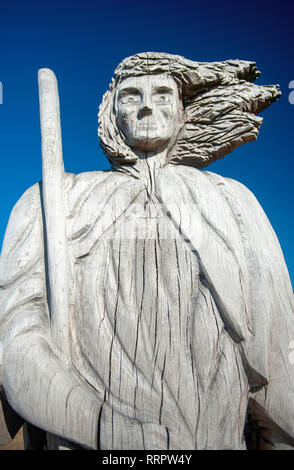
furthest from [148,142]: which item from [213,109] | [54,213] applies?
[54,213]

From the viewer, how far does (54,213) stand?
8.13 feet

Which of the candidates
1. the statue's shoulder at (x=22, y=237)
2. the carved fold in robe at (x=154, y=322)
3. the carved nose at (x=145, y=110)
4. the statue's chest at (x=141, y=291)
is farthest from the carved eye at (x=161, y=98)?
the statue's shoulder at (x=22, y=237)

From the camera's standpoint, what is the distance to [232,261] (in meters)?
2.46

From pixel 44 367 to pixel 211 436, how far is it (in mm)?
892

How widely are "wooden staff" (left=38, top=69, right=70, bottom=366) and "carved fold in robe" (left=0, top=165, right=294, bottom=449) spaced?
0.26ft

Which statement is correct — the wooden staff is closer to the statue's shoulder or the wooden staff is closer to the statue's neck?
the statue's shoulder

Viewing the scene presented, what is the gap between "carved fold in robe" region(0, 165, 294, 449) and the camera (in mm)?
2104

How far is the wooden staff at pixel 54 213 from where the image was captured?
7.54 ft

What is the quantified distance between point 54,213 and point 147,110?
95cm

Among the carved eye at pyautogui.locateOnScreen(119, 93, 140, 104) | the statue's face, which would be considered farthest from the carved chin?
the carved eye at pyautogui.locateOnScreen(119, 93, 140, 104)

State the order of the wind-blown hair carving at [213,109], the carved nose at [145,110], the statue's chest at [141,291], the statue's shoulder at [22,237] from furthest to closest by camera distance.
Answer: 1. the wind-blown hair carving at [213,109]
2. the carved nose at [145,110]
3. the statue's shoulder at [22,237]
4. the statue's chest at [141,291]

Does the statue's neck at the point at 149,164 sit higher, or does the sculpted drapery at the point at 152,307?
the statue's neck at the point at 149,164

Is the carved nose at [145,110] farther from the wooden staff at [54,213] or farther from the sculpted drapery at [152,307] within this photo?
the wooden staff at [54,213]
